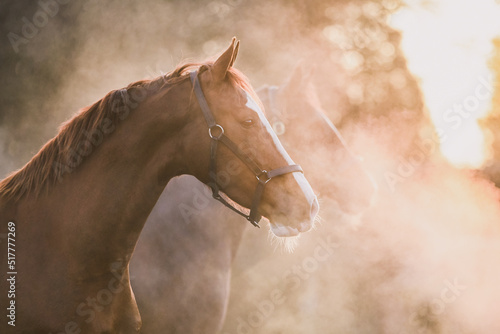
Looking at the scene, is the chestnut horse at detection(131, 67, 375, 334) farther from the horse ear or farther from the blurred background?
the blurred background

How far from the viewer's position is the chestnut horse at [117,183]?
2.11 m

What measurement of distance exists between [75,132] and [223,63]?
815 millimetres

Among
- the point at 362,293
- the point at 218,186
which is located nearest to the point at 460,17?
the point at 362,293

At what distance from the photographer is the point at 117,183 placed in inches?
86.2

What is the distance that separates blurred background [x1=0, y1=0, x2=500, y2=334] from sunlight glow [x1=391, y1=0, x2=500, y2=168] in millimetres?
34

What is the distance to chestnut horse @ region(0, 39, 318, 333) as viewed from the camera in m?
2.11

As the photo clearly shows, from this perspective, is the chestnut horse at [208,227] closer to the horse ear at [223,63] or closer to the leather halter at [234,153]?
the leather halter at [234,153]

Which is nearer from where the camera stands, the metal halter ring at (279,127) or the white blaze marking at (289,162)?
the white blaze marking at (289,162)

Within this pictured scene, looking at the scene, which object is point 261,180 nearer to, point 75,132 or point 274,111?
point 75,132

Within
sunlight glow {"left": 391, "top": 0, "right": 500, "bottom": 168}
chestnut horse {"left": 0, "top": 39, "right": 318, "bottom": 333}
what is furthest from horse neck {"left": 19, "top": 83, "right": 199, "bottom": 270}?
sunlight glow {"left": 391, "top": 0, "right": 500, "bottom": 168}

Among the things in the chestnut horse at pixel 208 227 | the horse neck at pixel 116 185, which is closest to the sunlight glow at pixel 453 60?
the chestnut horse at pixel 208 227

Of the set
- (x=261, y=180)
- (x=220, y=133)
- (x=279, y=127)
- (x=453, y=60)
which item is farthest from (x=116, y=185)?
(x=453, y=60)

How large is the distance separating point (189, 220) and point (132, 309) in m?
1.01

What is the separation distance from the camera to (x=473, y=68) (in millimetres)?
7594
